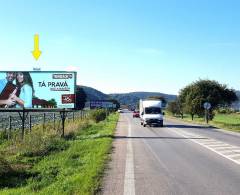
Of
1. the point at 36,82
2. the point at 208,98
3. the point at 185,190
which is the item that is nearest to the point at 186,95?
the point at 208,98

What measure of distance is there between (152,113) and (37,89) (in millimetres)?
21702

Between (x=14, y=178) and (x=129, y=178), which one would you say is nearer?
(x=129, y=178)

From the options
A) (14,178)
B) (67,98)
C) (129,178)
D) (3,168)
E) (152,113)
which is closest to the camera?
(129,178)

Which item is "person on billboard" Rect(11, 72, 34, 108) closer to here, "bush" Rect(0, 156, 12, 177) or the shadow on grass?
the shadow on grass

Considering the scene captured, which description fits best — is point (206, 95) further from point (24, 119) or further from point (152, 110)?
point (24, 119)

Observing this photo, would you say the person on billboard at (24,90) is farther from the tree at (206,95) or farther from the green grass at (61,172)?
the tree at (206,95)

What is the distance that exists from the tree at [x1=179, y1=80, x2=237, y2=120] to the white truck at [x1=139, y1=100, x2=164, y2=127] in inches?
741

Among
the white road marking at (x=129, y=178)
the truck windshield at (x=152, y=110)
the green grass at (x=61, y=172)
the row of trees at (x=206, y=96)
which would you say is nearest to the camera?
the white road marking at (x=129, y=178)

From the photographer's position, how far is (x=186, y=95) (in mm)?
75250

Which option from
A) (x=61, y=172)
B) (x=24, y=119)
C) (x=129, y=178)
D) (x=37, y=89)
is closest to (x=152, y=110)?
(x=37, y=89)

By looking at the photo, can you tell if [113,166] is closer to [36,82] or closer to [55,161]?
[55,161]

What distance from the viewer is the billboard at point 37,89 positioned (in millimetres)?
31359

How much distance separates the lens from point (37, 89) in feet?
103

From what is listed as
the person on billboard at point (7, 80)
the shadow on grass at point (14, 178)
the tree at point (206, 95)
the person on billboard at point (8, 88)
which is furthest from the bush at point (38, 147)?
the tree at point (206, 95)
